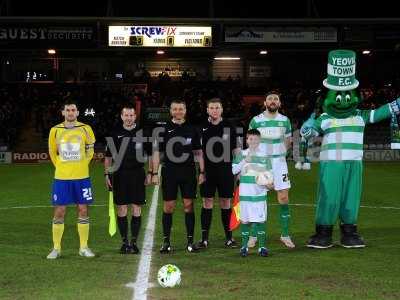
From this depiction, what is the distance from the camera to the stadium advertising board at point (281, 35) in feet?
91.7

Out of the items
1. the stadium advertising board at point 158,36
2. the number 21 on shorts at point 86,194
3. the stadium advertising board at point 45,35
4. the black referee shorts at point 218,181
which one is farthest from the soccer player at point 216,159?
the stadium advertising board at point 45,35

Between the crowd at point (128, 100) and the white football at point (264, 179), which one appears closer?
the white football at point (264, 179)

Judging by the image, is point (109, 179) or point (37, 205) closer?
point (109, 179)

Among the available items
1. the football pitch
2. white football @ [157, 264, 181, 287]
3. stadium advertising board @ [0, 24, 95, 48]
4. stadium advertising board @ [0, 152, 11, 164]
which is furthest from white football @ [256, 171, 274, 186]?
stadium advertising board @ [0, 24, 95, 48]

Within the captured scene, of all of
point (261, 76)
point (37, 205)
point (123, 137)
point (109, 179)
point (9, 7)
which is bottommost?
point (37, 205)

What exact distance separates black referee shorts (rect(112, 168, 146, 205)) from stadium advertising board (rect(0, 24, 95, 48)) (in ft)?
65.3

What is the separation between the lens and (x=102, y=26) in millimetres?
27859

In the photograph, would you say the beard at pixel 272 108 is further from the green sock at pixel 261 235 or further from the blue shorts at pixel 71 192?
the blue shorts at pixel 71 192

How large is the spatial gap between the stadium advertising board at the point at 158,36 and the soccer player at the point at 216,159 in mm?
19150

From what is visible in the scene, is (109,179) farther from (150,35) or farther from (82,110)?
(82,110)

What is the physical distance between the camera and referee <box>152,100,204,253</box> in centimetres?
878

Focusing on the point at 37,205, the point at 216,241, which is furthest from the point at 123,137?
the point at 37,205

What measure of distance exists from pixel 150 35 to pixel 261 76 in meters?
9.61

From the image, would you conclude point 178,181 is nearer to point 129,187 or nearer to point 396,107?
point 129,187
